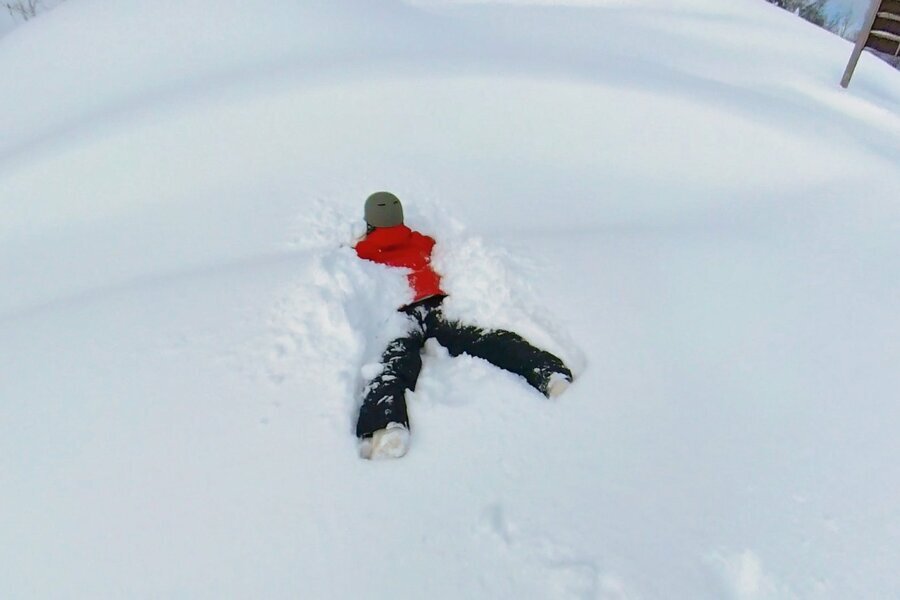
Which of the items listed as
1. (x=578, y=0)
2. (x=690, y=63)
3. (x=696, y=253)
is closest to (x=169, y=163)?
(x=696, y=253)

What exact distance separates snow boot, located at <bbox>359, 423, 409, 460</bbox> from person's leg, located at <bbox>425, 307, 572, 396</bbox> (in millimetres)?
462

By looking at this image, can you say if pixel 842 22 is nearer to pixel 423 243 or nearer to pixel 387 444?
pixel 423 243

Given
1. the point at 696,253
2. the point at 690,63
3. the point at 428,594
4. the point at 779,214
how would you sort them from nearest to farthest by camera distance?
the point at 428,594 → the point at 696,253 → the point at 779,214 → the point at 690,63

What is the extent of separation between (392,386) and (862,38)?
545 cm

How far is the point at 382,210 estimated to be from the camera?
2055 mm

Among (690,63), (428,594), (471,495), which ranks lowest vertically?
(428,594)

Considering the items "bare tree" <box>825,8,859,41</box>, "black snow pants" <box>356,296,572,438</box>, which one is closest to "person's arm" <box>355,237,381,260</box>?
"black snow pants" <box>356,296,572,438</box>

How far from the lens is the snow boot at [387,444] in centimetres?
152

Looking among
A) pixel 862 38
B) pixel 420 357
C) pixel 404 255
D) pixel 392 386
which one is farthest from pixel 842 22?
pixel 392 386

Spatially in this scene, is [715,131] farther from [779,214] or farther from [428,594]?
[428,594]

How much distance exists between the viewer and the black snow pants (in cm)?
160

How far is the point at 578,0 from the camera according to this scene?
6309 millimetres

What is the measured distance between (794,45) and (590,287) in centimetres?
514

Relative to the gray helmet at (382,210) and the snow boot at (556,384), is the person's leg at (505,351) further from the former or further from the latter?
the gray helmet at (382,210)
